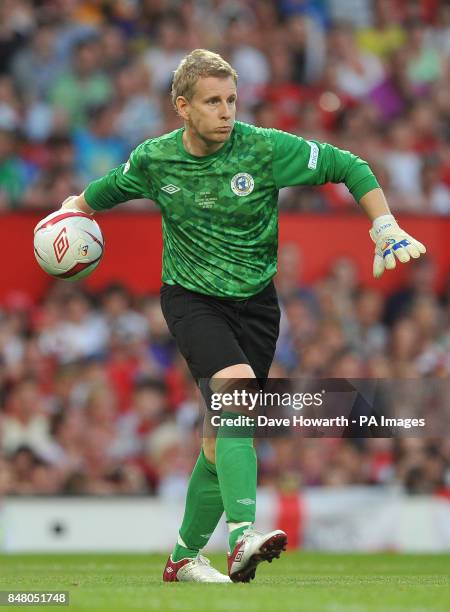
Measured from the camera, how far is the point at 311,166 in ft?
21.8

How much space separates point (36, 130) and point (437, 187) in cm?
422

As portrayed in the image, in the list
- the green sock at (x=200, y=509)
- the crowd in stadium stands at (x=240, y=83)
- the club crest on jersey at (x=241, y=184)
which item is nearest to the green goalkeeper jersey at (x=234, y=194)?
the club crest on jersey at (x=241, y=184)

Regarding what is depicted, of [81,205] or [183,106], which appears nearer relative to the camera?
[183,106]

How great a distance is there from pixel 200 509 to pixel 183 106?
1908 millimetres

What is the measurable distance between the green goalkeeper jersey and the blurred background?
510 cm

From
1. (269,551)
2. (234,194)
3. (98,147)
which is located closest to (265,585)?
(269,551)

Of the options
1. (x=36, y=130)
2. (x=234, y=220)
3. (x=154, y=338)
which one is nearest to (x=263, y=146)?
(x=234, y=220)

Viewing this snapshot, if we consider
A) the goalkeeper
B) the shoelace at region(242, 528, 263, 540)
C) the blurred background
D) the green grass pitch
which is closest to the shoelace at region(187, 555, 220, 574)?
the goalkeeper

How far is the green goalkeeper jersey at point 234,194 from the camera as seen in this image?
21.6ft

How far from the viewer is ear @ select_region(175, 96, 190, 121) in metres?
6.60

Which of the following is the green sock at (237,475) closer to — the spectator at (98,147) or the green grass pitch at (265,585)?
the green grass pitch at (265,585)

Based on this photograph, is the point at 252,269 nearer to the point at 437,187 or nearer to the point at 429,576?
the point at 429,576

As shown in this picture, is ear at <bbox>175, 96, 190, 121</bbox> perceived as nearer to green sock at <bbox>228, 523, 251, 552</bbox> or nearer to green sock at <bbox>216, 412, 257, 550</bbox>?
green sock at <bbox>216, 412, 257, 550</bbox>

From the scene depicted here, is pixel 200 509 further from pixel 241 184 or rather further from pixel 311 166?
pixel 311 166
